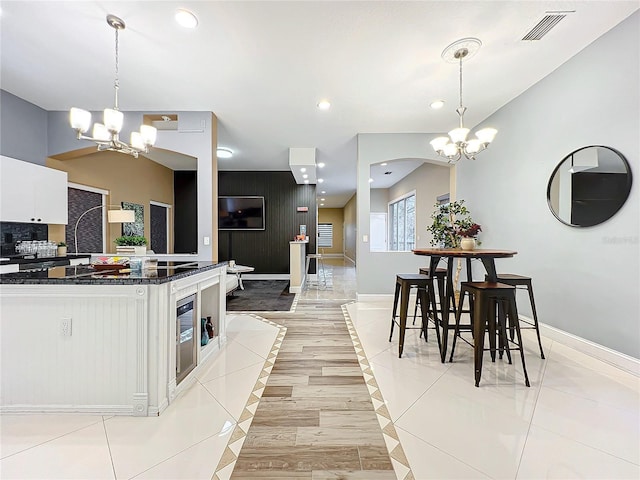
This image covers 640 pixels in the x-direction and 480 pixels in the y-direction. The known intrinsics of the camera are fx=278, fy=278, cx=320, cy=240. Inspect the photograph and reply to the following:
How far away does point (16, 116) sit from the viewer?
3.62 m

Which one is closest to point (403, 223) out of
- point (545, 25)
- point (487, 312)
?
point (545, 25)

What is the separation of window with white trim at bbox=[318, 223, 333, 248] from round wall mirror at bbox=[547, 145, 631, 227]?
13.6 metres

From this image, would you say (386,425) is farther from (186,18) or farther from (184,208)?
Answer: (184,208)

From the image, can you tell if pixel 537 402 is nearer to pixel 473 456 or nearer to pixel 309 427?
pixel 473 456

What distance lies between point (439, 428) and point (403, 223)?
8139 mm

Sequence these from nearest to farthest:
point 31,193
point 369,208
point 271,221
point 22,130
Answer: point 31,193 < point 22,130 < point 369,208 < point 271,221

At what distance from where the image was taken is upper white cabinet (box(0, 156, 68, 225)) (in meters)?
3.19

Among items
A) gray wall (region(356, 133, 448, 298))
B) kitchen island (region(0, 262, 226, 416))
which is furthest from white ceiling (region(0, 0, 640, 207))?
kitchen island (region(0, 262, 226, 416))

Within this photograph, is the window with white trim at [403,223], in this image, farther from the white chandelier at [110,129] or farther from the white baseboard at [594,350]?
the white chandelier at [110,129]

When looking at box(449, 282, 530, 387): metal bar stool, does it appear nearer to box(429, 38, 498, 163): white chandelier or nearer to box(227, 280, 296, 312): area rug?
box(429, 38, 498, 163): white chandelier

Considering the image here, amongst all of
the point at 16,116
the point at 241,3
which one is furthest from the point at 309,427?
the point at 16,116

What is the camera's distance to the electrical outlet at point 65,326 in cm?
178

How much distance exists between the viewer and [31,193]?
3.48m

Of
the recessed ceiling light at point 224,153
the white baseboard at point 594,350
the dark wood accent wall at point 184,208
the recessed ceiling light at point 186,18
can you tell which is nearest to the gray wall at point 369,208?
the white baseboard at point 594,350
